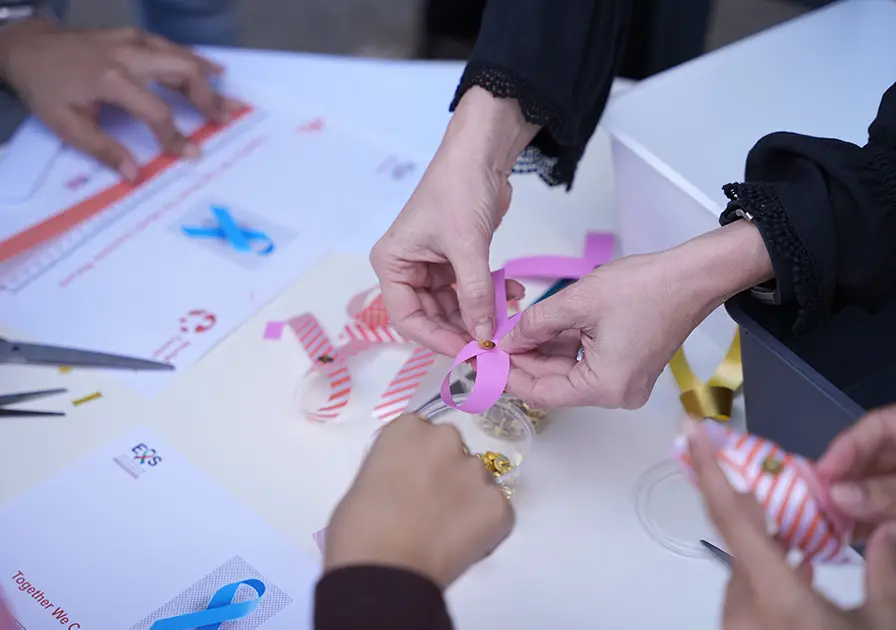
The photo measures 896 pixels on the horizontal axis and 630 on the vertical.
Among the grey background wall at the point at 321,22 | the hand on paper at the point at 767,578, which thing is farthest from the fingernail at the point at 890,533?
the grey background wall at the point at 321,22

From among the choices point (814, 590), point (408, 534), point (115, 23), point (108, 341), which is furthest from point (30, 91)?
point (115, 23)

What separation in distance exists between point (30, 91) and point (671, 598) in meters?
1.09

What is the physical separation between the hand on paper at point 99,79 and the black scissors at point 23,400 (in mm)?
377

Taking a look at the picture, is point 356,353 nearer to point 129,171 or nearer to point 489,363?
point 489,363

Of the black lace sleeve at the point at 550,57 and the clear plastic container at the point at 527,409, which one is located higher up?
the black lace sleeve at the point at 550,57

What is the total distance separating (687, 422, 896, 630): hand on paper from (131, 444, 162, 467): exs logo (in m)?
0.55

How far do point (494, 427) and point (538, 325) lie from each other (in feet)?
0.44

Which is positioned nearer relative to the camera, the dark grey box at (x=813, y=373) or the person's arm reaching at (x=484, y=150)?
the dark grey box at (x=813, y=373)

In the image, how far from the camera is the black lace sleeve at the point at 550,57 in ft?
2.85

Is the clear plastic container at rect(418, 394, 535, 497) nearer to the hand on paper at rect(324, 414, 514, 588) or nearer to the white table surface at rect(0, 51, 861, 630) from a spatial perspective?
the white table surface at rect(0, 51, 861, 630)

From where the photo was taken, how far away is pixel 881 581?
42cm

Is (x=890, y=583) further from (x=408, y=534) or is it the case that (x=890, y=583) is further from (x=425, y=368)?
(x=425, y=368)

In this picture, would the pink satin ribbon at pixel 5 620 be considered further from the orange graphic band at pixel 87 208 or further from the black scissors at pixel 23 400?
the orange graphic band at pixel 87 208

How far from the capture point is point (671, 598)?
27.1 inches
